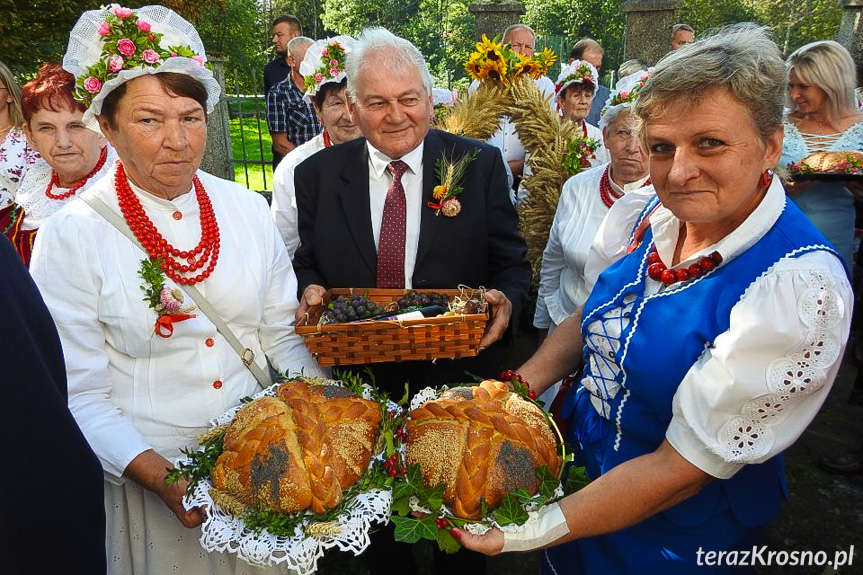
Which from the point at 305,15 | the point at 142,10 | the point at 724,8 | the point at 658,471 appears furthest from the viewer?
the point at 305,15

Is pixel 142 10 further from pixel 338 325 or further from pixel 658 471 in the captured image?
pixel 658 471

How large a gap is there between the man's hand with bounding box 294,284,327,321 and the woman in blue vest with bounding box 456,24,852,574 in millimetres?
1282

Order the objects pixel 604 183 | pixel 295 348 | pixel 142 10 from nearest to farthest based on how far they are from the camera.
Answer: pixel 142 10 → pixel 295 348 → pixel 604 183

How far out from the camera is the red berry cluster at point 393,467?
1.92 m

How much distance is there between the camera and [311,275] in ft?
10.4

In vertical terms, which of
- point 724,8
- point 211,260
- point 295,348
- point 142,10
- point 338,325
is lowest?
point 295,348

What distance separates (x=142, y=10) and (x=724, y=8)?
3800 centimetres

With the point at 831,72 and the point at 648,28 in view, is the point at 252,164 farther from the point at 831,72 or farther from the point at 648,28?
the point at 831,72

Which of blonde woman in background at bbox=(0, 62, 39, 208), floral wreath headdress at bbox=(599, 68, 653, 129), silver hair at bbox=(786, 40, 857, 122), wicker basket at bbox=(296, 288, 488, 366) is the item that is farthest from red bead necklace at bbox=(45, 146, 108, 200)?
silver hair at bbox=(786, 40, 857, 122)

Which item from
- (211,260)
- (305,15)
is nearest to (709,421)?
(211,260)

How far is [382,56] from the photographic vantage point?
116 inches

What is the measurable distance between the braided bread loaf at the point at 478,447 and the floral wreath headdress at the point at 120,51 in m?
1.58

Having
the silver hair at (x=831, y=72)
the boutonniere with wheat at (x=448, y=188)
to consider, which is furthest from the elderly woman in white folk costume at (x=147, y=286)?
the silver hair at (x=831, y=72)

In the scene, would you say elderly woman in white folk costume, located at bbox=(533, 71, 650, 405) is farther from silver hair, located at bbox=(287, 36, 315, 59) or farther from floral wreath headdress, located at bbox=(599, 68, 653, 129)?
silver hair, located at bbox=(287, 36, 315, 59)
